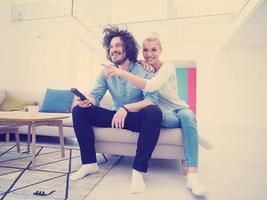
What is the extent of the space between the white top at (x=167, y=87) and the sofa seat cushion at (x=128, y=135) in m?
0.20

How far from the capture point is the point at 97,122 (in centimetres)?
177

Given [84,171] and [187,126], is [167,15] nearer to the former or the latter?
[187,126]

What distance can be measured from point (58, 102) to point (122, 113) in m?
1.95

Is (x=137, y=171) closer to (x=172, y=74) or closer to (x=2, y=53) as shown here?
(x=172, y=74)

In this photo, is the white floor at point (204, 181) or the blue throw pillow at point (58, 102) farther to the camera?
the blue throw pillow at point (58, 102)

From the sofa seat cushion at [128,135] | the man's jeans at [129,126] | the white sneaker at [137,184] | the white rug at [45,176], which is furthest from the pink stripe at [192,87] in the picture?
the white sneaker at [137,184]

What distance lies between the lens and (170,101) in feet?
6.08

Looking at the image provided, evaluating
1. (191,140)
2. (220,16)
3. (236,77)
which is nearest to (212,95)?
(236,77)

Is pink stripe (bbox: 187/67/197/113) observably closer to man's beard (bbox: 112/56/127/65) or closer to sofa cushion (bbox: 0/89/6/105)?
sofa cushion (bbox: 0/89/6/105)

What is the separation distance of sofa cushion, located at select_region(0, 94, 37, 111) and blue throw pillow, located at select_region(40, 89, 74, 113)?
287 millimetres

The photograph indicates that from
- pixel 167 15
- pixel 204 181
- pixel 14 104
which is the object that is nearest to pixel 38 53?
pixel 14 104

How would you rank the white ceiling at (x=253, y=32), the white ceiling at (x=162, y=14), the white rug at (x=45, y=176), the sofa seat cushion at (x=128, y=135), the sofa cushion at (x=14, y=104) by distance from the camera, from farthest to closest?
the white ceiling at (x=162, y=14) → the white ceiling at (x=253, y=32) → the sofa cushion at (x=14, y=104) → the sofa seat cushion at (x=128, y=135) → the white rug at (x=45, y=176)

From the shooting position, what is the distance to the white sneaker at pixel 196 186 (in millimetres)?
1389

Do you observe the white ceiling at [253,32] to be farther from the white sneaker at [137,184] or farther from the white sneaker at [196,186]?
the white sneaker at [137,184]
